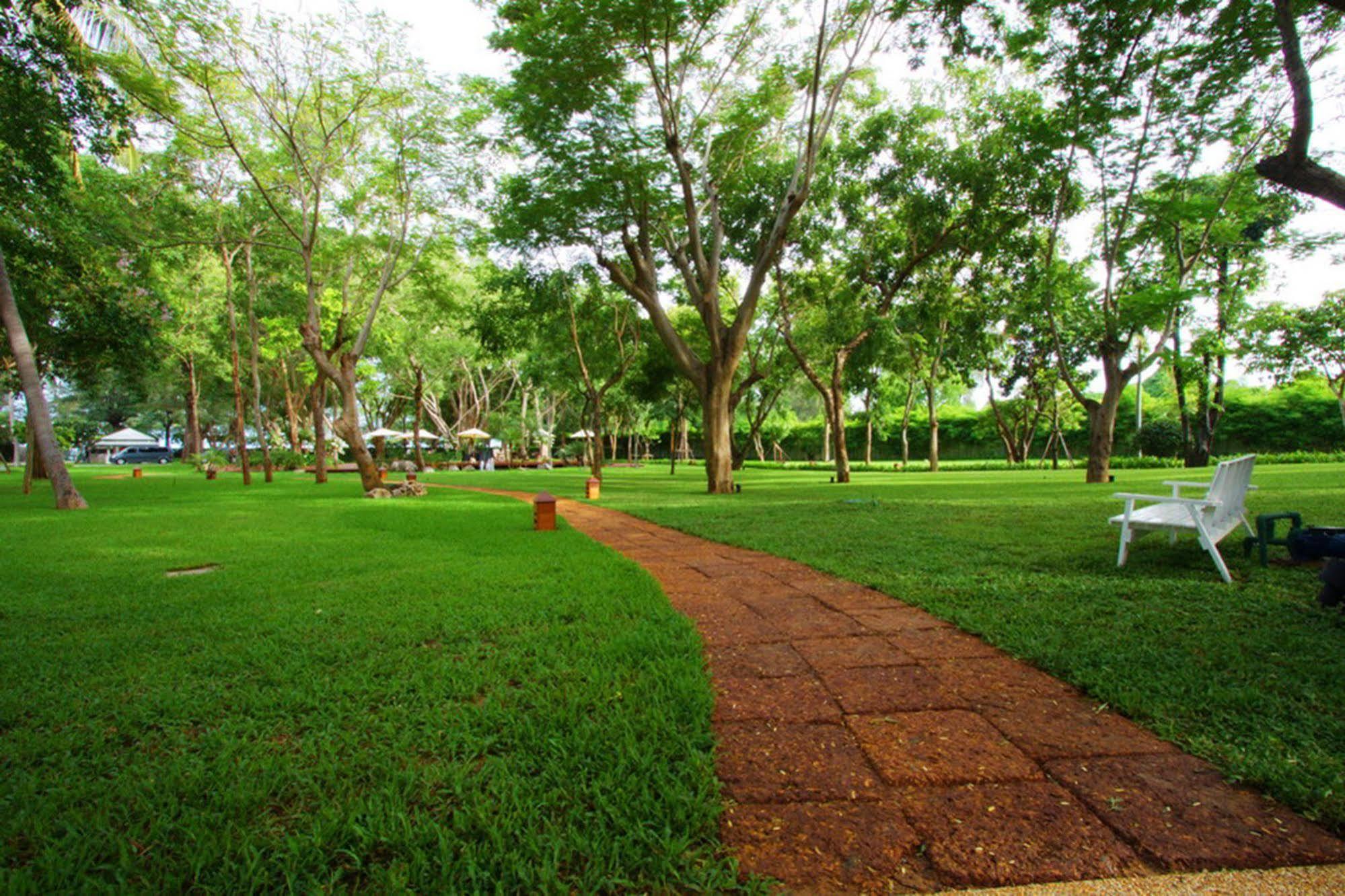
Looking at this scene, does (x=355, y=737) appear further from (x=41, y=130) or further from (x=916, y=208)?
(x=916, y=208)

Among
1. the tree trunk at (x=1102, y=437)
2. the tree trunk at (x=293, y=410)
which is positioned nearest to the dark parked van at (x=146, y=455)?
the tree trunk at (x=293, y=410)

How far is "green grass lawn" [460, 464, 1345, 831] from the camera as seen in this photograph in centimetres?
204

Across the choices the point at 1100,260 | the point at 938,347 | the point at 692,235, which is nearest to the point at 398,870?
the point at 692,235

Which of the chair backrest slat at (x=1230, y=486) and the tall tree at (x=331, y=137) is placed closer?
the chair backrest slat at (x=1230, y=486)

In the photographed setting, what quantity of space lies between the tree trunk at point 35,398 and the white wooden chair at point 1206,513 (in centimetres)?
1358

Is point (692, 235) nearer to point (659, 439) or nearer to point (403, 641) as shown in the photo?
point (403, 641)

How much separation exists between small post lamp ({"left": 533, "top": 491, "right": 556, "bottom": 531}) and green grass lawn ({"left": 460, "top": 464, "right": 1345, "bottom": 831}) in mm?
1693

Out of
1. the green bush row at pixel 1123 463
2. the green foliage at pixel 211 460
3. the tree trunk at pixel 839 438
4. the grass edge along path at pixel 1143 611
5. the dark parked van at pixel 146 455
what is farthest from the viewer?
the dark parked van at pixel 146 455

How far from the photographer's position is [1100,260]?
14.0 metres

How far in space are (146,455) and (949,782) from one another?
66.0 meters

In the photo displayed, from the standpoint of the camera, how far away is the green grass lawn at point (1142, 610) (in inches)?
80.5

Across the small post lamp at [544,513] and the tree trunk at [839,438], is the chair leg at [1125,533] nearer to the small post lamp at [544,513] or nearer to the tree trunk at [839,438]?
the small post lamp at [544,513]

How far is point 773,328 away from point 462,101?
472 inches

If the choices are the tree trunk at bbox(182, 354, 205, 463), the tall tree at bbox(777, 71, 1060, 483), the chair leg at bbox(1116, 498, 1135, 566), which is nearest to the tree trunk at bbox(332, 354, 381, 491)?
the tall tree at bbox(777, 71, 1060, 483)
